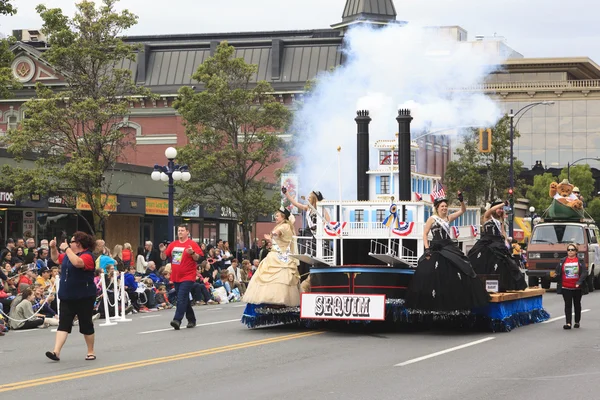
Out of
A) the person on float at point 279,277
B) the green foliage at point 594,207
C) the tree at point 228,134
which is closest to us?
the person on float at point 279,277

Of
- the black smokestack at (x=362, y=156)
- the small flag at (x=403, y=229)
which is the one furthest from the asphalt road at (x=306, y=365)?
the black smokestack at (x=362, y=156)

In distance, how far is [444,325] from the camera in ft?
63.2

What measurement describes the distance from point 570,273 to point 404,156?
12.8 feet

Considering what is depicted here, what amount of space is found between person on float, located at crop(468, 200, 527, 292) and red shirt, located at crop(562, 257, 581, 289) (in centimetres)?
86

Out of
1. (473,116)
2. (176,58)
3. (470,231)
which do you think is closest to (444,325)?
(470,231)

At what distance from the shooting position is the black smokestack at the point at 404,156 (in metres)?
20.3

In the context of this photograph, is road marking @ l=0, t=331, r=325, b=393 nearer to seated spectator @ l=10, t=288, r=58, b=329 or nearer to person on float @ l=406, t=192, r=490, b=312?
person on float @ l=406, t=192, r=490, b=312

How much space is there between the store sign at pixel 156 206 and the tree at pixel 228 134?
3135 millimetres

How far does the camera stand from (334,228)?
18.8m

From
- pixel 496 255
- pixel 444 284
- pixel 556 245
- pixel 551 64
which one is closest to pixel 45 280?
pixel 496 255

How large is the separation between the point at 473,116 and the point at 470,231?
6.00 meters

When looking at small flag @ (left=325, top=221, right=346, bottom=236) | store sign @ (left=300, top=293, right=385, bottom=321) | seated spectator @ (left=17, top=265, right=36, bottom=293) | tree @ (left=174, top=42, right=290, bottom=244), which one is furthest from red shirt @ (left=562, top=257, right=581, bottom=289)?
tree @ (left=174, top=42, right=290, bottom=244)

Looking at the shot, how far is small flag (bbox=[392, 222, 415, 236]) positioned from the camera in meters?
18.5

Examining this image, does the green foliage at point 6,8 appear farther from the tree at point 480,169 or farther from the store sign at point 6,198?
the tree at point 480,169
